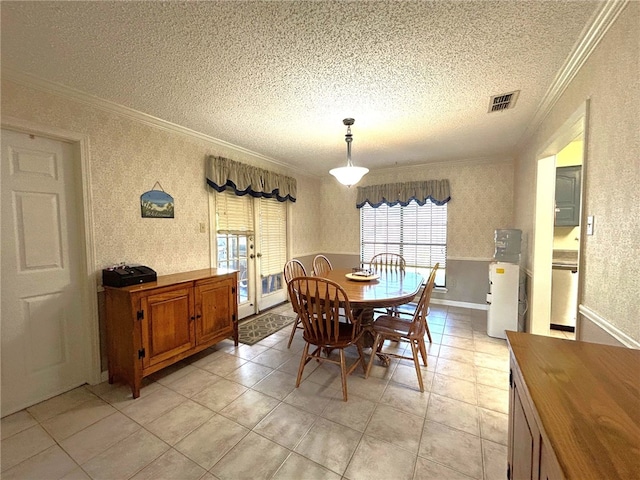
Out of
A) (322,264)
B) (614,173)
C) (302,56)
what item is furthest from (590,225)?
(322,264)

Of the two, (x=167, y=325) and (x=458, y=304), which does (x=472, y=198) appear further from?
(x=167, y=325)

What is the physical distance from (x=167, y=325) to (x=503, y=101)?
345 cm

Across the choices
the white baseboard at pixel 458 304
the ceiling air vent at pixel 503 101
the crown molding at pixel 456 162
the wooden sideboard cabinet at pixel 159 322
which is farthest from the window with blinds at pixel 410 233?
the wooden sideboard cabinet at pixel 159 322

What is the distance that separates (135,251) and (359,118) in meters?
2.49

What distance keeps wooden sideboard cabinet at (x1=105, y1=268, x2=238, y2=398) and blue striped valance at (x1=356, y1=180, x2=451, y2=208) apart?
304 cm

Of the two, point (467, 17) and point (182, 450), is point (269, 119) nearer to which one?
point (467, 17)

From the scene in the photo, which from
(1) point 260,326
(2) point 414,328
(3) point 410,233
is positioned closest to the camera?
(2) point 414,328

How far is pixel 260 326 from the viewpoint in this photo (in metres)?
3.53

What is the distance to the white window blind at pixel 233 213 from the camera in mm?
3436

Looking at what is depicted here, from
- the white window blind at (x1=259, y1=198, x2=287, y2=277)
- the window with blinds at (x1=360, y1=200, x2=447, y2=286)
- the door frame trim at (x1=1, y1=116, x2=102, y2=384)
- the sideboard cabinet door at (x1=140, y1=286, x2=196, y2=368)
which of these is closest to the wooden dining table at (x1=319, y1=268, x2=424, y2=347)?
A: the white window blind at (x1=259, y1=198, x2=287, y2=277)

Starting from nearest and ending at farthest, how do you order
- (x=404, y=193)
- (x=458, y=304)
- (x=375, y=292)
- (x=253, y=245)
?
(x=375, y=292), (x=253, y=245), (x=458, y=304), (x=404, y=193)

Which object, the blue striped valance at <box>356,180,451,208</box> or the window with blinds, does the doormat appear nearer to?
the window with blinds

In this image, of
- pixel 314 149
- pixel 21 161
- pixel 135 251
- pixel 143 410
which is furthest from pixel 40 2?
pixel 314 149

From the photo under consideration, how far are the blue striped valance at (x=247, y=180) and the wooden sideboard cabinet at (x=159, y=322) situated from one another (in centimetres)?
122
